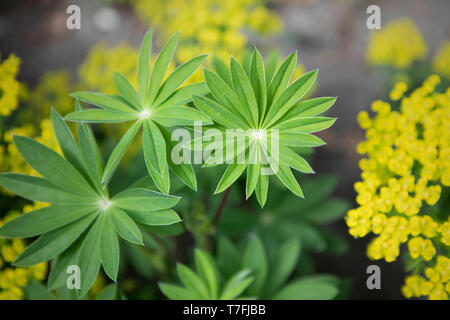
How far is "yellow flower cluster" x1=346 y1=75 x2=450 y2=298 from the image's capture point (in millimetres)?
1121

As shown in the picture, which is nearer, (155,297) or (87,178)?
(87,178)

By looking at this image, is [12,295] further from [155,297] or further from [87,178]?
[155,297]

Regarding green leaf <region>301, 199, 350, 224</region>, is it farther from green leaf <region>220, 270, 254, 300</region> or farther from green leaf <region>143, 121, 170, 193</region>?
green leaf <region>143, 121, 170, 193</region>

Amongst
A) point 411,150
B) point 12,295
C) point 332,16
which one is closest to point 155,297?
point 12,295

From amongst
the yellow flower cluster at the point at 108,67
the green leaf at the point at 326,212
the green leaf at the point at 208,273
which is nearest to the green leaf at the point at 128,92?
the green leaf at the point at 208,273

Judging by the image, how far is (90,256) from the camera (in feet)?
3.83

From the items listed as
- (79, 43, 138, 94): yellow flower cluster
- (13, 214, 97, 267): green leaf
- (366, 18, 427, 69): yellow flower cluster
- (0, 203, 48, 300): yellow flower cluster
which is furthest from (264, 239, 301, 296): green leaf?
(366, 18, 427, 69): yellow flower cluster

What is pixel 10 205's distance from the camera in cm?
147

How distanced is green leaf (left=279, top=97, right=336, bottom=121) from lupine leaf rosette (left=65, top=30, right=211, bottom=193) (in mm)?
261

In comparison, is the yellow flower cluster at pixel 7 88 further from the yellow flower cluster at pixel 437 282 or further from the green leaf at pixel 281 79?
the yellow flower cluster at pixel 437 282

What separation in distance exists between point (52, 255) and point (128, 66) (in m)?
1.08

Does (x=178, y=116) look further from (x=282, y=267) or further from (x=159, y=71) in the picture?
(x=282, y=267)

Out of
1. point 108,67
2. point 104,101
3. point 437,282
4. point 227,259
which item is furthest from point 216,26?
point 437,282

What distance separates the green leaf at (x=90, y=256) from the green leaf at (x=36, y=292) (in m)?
0.23
